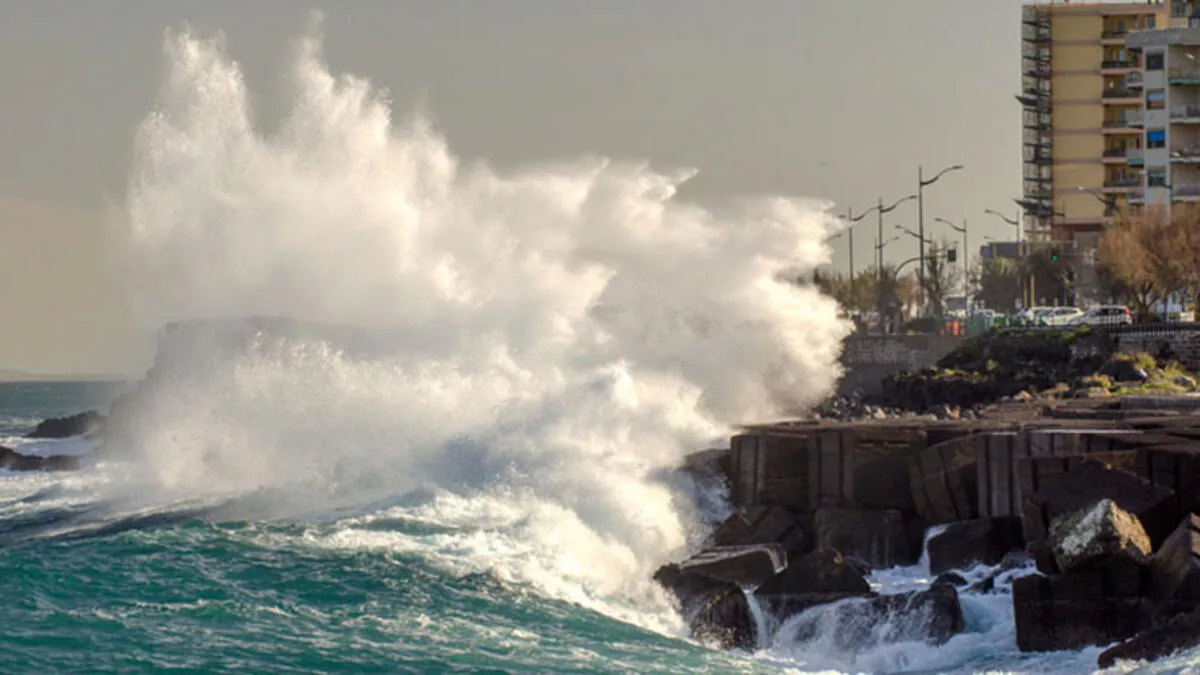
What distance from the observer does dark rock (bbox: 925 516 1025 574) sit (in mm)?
21844

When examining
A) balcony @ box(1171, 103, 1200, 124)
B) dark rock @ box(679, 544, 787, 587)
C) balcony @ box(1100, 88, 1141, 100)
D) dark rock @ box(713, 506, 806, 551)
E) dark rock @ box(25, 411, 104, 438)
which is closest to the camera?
dark rock @ box(679, 544, 787, 587)

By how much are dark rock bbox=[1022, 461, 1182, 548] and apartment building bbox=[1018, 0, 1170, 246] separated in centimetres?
7521

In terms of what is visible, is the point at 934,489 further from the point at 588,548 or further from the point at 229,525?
the point at 229,525

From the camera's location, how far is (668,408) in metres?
31.1

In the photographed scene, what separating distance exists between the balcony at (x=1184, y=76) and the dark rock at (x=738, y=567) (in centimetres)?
5715

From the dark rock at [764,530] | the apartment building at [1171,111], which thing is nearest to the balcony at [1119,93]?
the apartment building at [1171,111]

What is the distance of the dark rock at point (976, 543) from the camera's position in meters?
21.8

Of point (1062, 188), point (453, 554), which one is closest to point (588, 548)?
point (453, 554)

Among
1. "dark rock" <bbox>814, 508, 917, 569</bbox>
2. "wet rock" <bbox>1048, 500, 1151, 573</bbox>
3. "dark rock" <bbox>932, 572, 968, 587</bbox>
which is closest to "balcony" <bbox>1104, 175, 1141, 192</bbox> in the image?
"dark rock" <bbox>814, 508, 917, 569</bbox>

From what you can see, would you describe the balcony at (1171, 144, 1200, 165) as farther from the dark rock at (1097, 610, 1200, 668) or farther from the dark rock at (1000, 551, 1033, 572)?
the dark rock at (1097, 610, 1200, 668)

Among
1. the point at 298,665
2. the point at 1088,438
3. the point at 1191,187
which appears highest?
the point at 1191,187

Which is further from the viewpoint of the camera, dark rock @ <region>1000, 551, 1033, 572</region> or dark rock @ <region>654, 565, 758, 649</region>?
dark rock @ <region>1000, 551, 1033, 572</region>

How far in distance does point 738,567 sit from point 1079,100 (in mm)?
78880

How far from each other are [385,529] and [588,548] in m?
2.80
